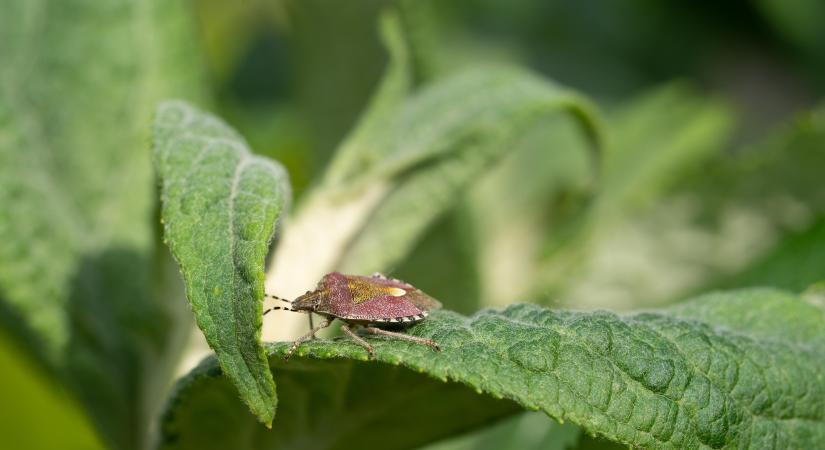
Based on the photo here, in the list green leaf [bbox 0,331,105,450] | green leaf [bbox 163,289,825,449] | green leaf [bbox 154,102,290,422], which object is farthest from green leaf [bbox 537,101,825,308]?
green leaf [bbox 0,331,105,450]

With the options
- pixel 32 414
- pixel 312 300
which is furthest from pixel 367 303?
pixel 32 414

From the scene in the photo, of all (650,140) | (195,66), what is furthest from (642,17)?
(195,66)

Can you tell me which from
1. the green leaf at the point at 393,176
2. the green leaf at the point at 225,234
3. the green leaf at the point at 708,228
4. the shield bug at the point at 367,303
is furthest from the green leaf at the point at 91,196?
the green leaf at the point at 708,228

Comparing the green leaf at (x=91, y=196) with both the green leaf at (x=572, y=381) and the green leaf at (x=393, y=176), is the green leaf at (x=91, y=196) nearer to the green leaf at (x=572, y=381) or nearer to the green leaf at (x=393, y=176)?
the green leaf at (x=393, y=176)

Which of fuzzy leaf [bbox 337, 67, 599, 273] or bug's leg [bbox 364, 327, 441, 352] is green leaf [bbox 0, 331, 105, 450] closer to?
fuzzy leaf [bbox 337, 67, 599, 273]

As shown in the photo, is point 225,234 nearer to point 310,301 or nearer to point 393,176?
point 310,301

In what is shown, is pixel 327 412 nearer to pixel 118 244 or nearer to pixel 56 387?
pixel 118 244

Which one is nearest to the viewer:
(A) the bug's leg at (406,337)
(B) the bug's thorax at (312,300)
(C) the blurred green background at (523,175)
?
(A) the bug's leg at (406,337)
